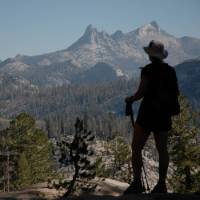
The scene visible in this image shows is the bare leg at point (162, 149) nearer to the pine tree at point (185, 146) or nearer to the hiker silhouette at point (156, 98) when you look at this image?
the hiker silhouette at point (156, 98)

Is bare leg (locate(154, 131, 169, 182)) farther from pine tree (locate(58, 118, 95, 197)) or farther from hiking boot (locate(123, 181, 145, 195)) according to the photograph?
pine tree (locate(58, 118, 95, 197))

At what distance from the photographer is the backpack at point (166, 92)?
1008 cm

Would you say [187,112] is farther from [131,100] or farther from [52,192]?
[131,100]

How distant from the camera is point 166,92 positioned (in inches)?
400

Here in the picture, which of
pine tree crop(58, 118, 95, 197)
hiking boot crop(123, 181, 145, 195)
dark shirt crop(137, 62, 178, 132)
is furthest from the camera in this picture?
pine tree crop(58, 118, 95, 197)

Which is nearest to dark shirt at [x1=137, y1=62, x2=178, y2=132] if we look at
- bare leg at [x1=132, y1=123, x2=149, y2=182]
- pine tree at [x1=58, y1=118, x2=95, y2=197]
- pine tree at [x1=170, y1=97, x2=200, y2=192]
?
bare leg at [x1=132, y1=123, x2=149, y2=182]

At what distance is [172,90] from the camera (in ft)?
33.5

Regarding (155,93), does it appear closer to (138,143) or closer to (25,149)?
(138,143)

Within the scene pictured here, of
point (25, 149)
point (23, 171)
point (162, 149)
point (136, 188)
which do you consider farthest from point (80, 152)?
point (25, 149)

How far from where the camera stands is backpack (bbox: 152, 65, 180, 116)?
33.1ft

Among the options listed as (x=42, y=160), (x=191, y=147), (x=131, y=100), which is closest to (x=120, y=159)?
(x=42, y=160)

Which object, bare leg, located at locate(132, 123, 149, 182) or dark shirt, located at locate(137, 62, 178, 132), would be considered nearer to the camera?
dark shirt, located at locate(137, 62, 178, 132)

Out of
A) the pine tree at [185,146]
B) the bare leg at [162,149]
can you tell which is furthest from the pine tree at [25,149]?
the bare leg at [162,149]

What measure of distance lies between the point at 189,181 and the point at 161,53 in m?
22.9
